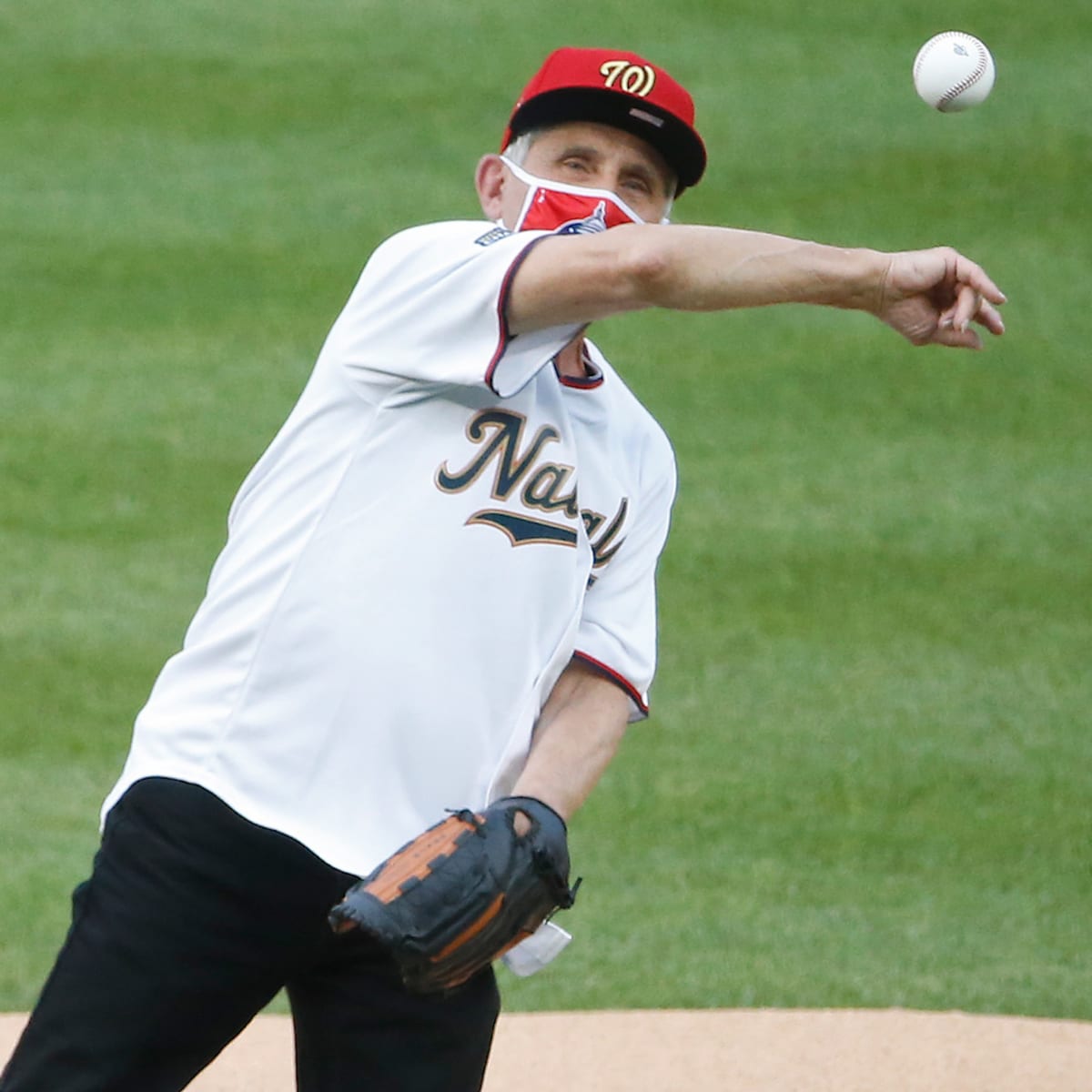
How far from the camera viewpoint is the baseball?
13.3ft

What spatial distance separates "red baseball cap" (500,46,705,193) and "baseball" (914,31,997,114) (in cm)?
140

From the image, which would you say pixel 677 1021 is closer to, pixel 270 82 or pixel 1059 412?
pixel 1059 412

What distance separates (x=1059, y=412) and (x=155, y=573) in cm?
395

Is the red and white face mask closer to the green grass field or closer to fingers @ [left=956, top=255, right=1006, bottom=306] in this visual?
fingers @ [left=956, top=255, right=1006, bottom=306]

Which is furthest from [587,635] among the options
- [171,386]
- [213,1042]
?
[171,386]

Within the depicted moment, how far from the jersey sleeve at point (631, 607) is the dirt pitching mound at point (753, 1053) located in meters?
1.54

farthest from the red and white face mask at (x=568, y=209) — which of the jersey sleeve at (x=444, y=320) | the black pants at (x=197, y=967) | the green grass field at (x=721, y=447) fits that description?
the green grass field at (x=721, y=447)

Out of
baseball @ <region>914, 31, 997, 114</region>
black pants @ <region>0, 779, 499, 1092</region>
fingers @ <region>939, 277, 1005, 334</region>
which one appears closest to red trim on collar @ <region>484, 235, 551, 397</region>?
fingers @ <region>939, 277, 1005, 334</region>

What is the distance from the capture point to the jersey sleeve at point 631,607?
278 cm

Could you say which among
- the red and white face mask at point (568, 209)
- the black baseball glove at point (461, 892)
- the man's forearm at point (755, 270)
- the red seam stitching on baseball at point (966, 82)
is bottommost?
the black baseball glove at point (461, 892)

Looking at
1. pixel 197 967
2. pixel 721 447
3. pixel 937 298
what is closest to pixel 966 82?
pixel 937 298

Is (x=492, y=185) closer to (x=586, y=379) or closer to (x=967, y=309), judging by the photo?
(x=586, y=379)

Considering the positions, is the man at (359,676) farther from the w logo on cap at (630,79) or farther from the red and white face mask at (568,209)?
the w logo on cap at (630,79)

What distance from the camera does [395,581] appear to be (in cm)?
249
